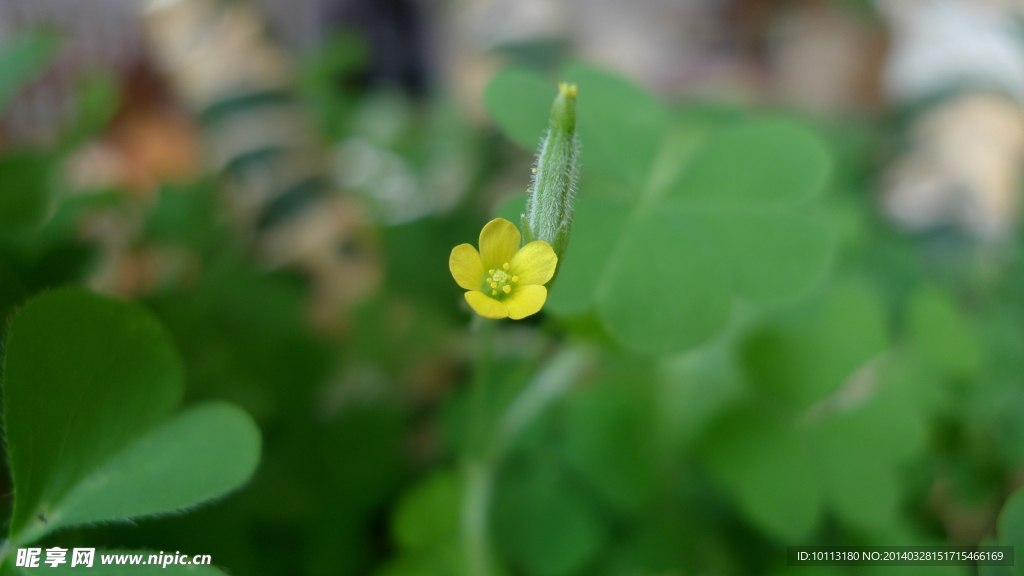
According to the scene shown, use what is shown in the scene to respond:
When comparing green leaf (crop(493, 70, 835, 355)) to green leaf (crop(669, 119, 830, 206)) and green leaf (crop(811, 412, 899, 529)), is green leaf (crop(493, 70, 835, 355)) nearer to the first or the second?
green leaf (crop(669, 119, 830, 206))

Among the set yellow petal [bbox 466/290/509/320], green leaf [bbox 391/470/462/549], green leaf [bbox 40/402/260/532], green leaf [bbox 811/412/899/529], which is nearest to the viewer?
yellow petal [bbox 466/290/509/320]

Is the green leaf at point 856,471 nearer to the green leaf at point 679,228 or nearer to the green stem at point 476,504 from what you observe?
the green leaf at point 679,228

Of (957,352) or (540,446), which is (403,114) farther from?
(957,352)

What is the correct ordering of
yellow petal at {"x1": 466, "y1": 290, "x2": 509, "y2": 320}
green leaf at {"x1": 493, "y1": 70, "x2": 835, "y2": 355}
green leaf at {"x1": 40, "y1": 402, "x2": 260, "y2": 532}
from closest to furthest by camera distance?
1. yellow petal at {"x1": 466, "y1": 290, "x2": 509, "y2": 320}
2. green leaf at {"x1": 40, "y1": 402, "x2": 260, "y2": 532}
3. green leaf at {"x1": 493, "y1": 70, "x2": 835, "y2": 355}

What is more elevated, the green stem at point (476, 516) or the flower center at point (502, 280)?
the flower center at point (502, 280)

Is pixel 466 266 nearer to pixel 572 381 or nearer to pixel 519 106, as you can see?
pixel 519 106

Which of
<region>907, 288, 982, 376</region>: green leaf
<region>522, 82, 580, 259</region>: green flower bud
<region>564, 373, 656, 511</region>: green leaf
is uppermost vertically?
<region>522, 82, 580, 259</region>: green flower bud

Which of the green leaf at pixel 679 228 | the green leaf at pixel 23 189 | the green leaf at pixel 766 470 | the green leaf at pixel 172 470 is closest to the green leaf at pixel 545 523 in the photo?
the green leaf at pixel 766 470

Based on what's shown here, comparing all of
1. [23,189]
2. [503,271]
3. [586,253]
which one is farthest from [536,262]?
[23,189]

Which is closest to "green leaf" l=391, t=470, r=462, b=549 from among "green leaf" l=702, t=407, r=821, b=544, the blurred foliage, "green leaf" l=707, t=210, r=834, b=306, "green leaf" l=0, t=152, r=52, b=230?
the blurred foliage
